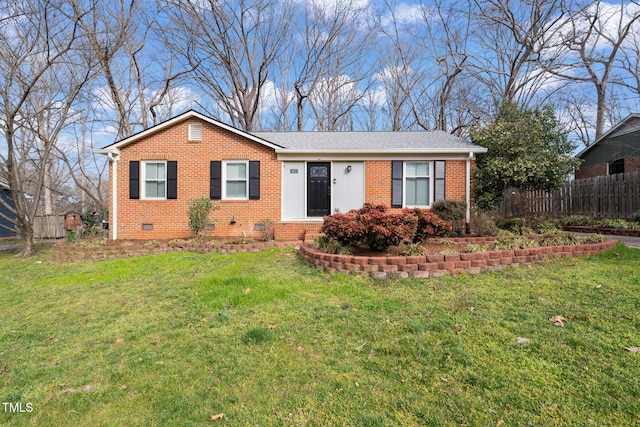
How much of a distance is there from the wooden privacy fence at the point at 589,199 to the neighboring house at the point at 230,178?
214 inches

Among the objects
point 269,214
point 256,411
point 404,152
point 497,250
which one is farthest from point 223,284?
point 404,152

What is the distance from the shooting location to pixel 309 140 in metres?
11.7

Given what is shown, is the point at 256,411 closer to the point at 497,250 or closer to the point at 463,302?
the point at 463,302

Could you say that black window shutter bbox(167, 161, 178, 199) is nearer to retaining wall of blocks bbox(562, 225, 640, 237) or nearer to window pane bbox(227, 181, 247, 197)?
window pane bbox(227, 181, 247, 197)

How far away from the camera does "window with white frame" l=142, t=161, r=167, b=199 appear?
10.5m

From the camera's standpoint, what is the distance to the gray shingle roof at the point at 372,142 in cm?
1010

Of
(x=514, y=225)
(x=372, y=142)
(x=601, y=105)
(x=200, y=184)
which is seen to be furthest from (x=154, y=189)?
(x=601, y=105)

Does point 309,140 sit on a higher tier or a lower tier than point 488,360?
higher

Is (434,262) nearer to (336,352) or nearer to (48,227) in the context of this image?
(336,352)

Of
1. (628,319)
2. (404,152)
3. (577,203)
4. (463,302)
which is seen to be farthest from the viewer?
(577,203)

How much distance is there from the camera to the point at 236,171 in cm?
1057

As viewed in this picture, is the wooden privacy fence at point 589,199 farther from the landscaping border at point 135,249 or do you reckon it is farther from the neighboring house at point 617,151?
the landscaping border at point 135,249

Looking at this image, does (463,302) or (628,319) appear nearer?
(628,319)

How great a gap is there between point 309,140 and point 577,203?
11.4 metres
